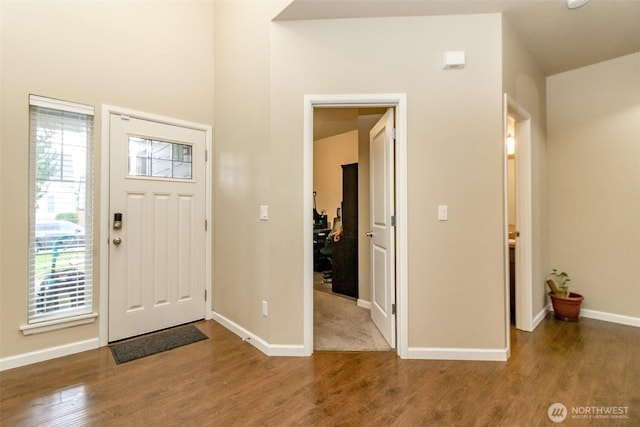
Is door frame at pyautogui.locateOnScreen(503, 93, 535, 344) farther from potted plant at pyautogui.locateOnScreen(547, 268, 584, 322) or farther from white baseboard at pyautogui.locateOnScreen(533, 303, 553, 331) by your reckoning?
potted plant at pyautogui.locateOnScreen(547, 268, 584, 322)

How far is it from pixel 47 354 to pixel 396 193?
3.12m

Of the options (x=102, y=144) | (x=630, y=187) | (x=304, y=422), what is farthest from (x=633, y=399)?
(x=102, y=144)

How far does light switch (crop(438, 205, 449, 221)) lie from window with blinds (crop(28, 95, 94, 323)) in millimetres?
2993

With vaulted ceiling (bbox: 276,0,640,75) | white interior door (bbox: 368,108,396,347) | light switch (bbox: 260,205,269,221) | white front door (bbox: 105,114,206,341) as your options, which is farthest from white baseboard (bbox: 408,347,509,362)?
vaulted ceiling (bbox: 276,0,640,75)

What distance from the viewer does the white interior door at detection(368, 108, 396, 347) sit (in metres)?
2.52

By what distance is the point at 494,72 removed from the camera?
2.29m

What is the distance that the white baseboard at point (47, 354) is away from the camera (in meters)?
2.17

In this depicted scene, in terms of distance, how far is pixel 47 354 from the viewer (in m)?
2.32

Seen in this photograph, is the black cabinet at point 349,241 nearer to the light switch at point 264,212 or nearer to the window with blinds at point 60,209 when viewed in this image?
the light switch at point 264,212

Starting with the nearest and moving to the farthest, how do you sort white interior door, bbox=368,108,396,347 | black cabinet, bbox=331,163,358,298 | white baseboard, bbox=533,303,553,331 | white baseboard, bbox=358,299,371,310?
white interior door, bbox=368,108,396,347 < white baseboard, bbox=533,303,553,331 < white baseboard, bbox=358,299,371,310 < black cabinet, bbox=331,163,358,298

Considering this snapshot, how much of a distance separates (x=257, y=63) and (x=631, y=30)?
11.3 ft

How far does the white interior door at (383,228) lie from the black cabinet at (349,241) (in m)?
0.81

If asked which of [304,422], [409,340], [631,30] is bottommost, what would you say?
[304,422]

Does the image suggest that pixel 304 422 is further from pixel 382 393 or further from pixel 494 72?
pixel 494 72
